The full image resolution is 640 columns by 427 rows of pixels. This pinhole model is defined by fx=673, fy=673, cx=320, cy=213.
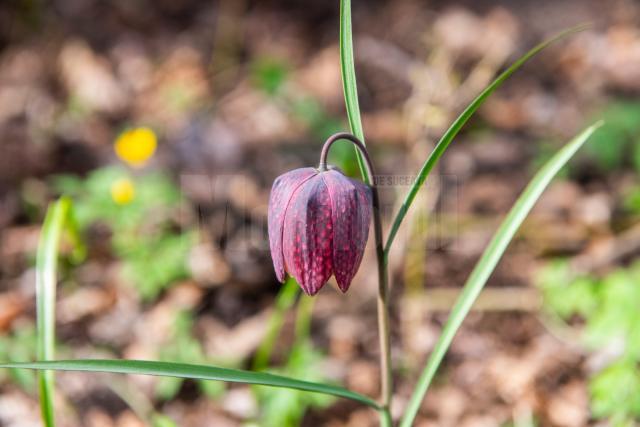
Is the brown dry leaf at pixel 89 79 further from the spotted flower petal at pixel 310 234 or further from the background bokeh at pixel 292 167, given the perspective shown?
the spotted flower petal at pixel 310 234

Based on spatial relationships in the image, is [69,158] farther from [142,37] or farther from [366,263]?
[366,263]

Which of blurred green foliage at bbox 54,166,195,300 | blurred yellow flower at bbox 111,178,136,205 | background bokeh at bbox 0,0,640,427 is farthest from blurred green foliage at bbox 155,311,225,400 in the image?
blurred yellow flower at bbox 111,178,136,205

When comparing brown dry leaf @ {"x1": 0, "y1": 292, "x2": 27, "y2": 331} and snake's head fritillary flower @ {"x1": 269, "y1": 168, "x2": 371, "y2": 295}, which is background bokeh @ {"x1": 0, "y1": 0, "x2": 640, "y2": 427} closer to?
brown dry leaf @ {"x1": 0, "y1": 292, "x2": 27, "y2": 331}

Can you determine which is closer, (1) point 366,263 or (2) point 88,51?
(1) point 366,263

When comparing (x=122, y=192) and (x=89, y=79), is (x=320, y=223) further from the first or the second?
(x=89, y=79)

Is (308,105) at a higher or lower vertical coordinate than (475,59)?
lower

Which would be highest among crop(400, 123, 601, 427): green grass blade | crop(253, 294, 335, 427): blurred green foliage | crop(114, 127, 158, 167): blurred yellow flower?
crop(114, 127, 158, 167): blurred yellow flower

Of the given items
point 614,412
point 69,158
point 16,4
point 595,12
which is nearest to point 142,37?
point 16,4

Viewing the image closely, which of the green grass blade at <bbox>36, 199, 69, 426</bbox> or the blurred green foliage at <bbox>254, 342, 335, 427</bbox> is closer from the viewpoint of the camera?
the green grass blade at <bbox>36, 199, 69, 426</bbox>
